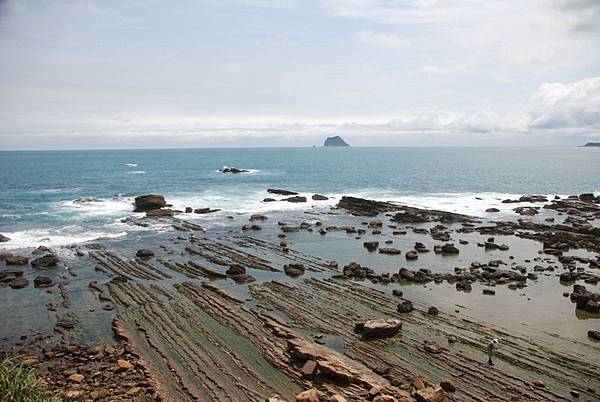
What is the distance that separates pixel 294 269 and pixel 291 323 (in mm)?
9644

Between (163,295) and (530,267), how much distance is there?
29.1 meters

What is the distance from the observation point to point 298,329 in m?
21.5

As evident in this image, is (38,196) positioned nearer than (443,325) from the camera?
No

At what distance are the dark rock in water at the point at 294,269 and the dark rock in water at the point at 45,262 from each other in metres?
18.7

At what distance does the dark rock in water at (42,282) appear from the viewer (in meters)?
27.9

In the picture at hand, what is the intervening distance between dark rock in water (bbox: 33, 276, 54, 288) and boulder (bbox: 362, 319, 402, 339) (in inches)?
871

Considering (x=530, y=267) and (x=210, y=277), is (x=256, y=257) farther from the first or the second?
(x=530, y=267)

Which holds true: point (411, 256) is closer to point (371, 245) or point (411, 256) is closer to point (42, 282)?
point (371, 245)

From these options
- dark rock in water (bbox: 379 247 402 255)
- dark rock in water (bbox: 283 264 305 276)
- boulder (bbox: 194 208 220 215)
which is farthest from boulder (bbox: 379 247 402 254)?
boulder (bbox: 194 208 220 215)

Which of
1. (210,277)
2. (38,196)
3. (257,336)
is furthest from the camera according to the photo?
(38,196)

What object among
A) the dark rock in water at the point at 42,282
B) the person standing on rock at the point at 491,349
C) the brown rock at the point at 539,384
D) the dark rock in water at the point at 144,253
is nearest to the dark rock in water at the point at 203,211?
the dark rock in water at the point at 144,253

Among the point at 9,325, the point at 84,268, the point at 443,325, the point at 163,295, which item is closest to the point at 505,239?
the point at 443,325

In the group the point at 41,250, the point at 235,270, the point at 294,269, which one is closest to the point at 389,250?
the point at 294,269

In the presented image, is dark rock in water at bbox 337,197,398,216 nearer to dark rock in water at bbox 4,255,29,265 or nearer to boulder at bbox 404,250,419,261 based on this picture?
boulder at bbox 404,250,419,261
